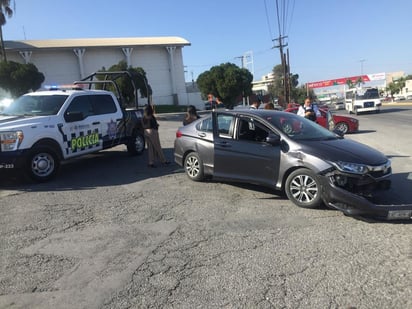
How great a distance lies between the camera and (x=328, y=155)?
18.9 ft

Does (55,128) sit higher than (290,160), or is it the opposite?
(55,128)

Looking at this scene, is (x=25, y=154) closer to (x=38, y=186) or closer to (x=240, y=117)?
(x=38, y=186)

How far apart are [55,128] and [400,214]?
6666mm

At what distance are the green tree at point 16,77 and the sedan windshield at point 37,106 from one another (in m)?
25.6

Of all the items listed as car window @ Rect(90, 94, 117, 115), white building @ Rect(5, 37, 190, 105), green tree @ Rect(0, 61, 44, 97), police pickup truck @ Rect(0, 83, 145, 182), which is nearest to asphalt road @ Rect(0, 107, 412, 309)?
police pickup truck @ Rect(0, 83, 145, 182)

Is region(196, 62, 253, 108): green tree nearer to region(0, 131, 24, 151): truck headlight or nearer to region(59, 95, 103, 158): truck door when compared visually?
region(59, 95, 103, 158): truck door

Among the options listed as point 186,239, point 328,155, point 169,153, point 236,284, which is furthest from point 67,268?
point 169,153

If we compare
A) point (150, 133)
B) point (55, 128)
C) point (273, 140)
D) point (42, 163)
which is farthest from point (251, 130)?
point (42, 163)

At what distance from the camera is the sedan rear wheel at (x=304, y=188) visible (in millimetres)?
5764

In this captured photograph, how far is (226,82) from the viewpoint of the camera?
47.5 meters

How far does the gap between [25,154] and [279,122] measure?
491 cm

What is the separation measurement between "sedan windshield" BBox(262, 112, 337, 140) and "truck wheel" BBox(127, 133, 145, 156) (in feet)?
17.3

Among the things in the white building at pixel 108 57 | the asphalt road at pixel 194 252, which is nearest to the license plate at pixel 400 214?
the asphalt road at pixel 194 252

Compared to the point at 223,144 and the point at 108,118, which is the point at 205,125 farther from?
the point at 108,118
